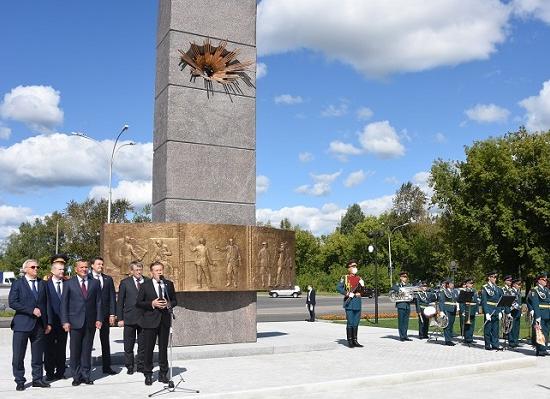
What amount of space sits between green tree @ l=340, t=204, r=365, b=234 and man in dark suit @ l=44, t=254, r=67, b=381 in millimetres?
94979

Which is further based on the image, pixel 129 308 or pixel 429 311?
pixel 429 311

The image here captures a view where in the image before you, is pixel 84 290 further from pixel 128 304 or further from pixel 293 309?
pixel 293 309

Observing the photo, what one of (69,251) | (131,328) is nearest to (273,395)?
(131,328)

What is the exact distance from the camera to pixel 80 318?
9.68 meters

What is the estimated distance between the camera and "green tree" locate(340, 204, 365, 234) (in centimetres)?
10456

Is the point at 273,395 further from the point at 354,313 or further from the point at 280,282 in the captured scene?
the point at 354,313

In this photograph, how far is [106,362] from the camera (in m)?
10.6

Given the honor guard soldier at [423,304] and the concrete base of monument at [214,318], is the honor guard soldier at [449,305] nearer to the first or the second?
the honor guard soldier at [423,304]

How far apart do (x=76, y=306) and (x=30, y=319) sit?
0.73m

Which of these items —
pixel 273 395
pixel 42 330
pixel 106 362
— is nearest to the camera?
pixel 273 395

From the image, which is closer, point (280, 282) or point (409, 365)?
point (409, 365)

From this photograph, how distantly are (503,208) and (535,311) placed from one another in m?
25.4

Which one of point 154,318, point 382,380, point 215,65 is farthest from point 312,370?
point 215,65

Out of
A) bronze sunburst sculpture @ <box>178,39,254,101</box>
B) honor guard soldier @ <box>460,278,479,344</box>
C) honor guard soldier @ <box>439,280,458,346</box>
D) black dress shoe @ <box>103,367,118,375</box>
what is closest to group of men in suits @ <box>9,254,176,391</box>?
black dress shoe @ <box>103,367,118,375</box>
